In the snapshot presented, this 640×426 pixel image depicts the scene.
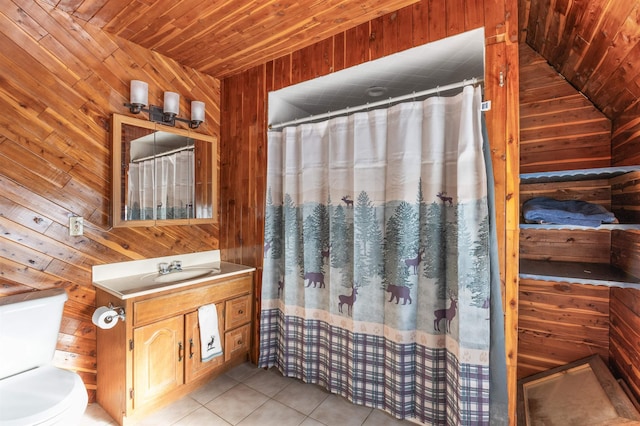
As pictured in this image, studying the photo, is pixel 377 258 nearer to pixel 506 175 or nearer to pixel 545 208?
pixel 506 175

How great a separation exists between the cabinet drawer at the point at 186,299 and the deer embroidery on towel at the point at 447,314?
1.46 meters

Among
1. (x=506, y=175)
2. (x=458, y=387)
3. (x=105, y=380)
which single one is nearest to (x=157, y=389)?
(x=105, y=380)

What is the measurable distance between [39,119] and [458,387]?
2.77m

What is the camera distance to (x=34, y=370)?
1570 mm

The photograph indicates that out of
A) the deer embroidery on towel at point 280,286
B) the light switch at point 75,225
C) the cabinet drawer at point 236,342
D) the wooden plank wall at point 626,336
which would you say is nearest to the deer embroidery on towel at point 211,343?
the cabinet drawer at point 236,342

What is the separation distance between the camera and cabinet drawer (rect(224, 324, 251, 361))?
2.26 m

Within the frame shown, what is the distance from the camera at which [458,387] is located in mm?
1466

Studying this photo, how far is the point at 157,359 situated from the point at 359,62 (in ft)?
7.47

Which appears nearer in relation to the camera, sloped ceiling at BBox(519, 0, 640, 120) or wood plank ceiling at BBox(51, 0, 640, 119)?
sloped ceiling at BBox(519, 0, 640, 120)

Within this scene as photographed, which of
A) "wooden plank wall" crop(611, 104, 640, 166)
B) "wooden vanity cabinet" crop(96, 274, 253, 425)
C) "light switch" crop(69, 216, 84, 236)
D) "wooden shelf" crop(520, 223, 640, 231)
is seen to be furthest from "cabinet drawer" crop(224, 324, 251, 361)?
"wooden plank wall" crop(611, 104, 640, 166)

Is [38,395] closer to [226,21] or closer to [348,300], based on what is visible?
[348,300]

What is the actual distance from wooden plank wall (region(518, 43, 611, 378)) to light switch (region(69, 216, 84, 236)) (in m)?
2.91

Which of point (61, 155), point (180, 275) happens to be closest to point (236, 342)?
point (180, 275)

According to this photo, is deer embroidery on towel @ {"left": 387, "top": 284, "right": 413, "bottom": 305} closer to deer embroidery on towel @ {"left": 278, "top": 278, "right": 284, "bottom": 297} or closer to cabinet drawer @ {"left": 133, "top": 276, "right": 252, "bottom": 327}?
deer embroidery on towel @ {"left": 278, "top": 278, "right": 284, "bottom": 297}
